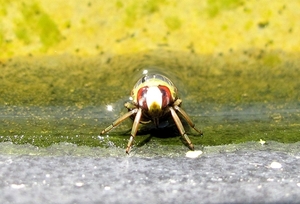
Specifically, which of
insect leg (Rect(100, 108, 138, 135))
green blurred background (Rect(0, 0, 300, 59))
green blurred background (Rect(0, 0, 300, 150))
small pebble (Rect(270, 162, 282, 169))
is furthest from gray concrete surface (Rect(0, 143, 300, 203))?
green blurred background (Rect(0, 0, 300, 59))

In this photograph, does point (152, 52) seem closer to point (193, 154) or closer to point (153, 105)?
point (153, 105)

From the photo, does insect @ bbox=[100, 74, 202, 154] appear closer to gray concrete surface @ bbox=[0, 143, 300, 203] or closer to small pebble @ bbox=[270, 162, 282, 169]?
gray concrete surface @ bbox=[0, 143, 300, 203]

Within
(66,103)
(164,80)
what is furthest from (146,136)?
(66,103)

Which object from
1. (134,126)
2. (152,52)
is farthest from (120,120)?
(152,52)

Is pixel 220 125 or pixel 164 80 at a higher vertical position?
pixel 164 80

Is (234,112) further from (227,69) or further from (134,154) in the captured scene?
(134,154)

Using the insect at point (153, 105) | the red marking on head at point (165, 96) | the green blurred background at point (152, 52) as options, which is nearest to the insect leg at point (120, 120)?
the insect at point (153, 105)
